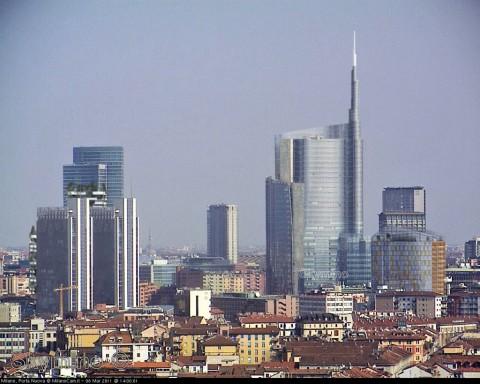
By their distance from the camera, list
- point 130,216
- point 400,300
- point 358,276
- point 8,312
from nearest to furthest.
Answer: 1. point 8,312
2. point 400,300
3. point 130,216
4. point 358,276

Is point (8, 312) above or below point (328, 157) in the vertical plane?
below

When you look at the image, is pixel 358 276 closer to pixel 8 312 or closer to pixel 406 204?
pixel 406 204

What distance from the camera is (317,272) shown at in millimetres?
50812

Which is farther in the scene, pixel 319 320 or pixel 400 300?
pixel 400 300

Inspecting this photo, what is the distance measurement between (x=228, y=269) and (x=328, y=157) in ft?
19.1

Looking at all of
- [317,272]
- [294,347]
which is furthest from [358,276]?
[294,347]

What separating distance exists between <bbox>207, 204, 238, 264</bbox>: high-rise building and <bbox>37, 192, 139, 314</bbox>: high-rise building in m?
17.1

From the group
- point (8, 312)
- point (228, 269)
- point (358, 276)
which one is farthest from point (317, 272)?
point (8, 312)

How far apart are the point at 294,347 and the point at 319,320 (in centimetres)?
586

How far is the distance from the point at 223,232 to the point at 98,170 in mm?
10139

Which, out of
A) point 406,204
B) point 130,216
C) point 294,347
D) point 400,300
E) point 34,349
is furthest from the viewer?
point 406,204

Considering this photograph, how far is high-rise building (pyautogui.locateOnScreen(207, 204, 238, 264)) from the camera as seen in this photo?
61469mm

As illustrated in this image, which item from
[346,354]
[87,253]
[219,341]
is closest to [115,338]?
[219,341]

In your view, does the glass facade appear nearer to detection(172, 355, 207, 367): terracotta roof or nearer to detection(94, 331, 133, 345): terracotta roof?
detection(94, 331, 133, 345): terracotta roof
